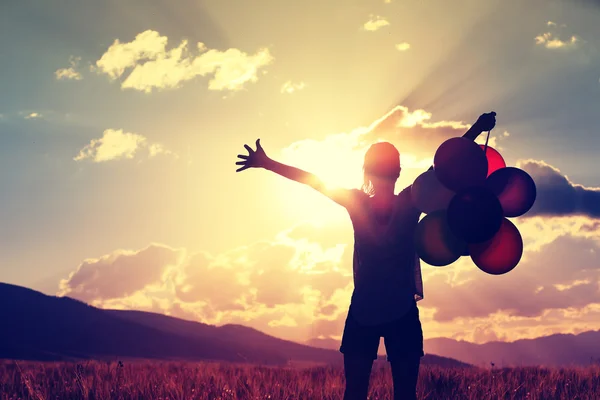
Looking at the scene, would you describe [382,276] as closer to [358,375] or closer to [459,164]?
[358,375]

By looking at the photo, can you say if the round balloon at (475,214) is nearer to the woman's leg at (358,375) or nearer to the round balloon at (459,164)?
the round balloon at (459,164)

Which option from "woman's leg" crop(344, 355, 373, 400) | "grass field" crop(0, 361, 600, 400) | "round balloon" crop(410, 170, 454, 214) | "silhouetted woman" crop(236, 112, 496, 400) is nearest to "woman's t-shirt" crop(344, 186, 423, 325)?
Answer: "silhouetted woman" crop(236, 112, 496, 400)

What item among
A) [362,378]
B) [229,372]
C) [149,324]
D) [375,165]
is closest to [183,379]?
[229,372]

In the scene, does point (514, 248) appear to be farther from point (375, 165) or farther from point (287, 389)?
point (287, 389)

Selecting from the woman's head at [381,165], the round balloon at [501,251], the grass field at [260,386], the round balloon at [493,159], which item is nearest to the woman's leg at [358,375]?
the round balloon at [501,251]

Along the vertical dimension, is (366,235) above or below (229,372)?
above

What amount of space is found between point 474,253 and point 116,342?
121ft

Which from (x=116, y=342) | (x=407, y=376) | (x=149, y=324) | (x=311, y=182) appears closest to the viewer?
(x=407, y=376)

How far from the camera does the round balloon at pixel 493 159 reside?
472 cm

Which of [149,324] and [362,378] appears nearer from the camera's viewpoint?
[362,378]

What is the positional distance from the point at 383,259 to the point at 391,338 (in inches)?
22.5

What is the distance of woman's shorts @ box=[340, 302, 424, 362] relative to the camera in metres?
4.13

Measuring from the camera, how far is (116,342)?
37.6 metres

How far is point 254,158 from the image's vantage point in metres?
4.62
